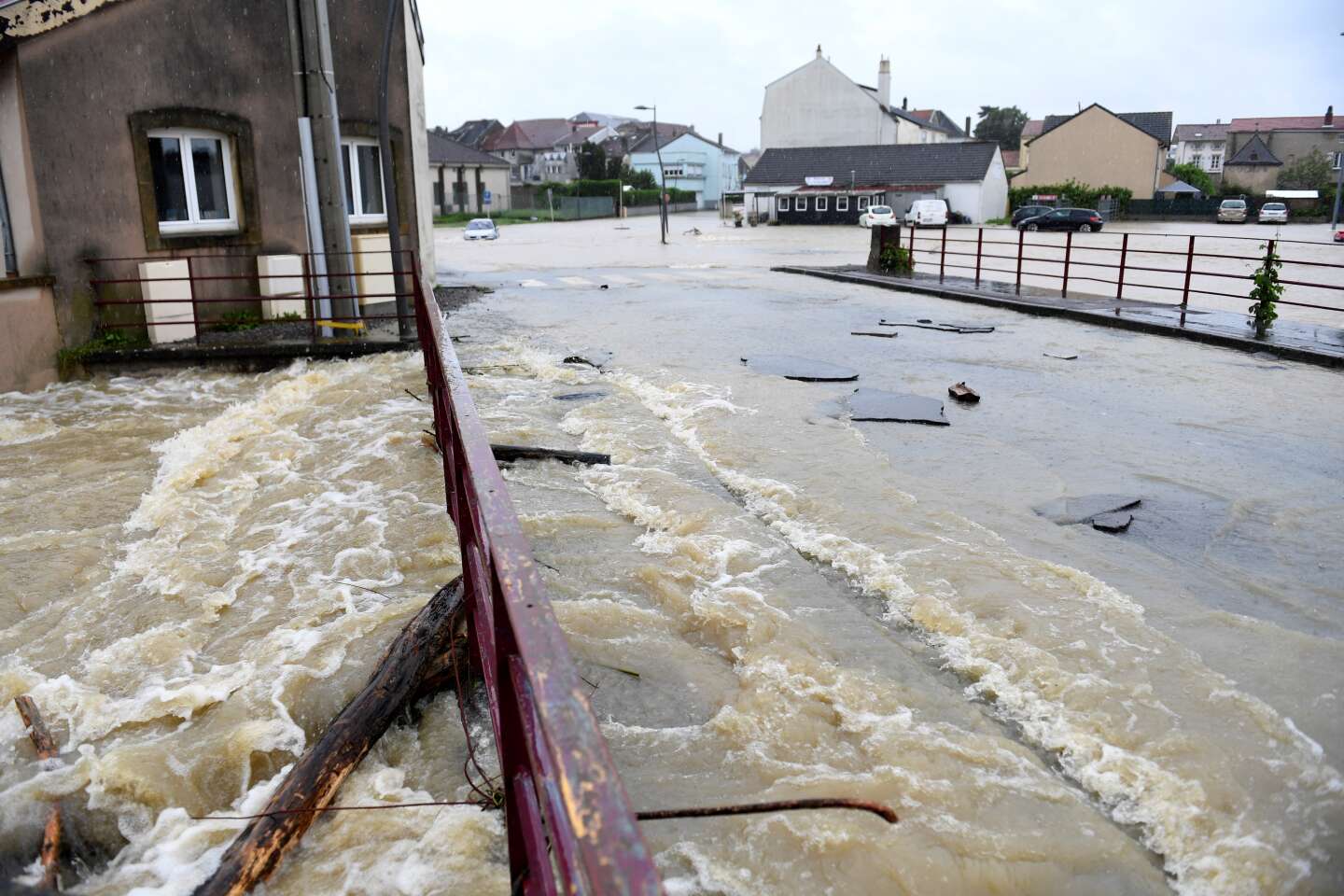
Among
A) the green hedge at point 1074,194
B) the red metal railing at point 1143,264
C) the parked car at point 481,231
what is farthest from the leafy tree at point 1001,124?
the parked car at point 481,231

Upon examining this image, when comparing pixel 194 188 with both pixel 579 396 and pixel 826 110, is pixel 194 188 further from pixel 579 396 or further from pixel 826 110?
pixel 826 110

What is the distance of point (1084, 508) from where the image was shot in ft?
21.6

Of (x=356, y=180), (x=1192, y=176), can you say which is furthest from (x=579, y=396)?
(x=1192, y=176)

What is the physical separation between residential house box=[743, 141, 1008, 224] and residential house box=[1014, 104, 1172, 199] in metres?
6.88

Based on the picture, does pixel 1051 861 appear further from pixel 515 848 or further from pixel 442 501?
pixel 442 501

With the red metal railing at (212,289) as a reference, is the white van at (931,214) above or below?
above

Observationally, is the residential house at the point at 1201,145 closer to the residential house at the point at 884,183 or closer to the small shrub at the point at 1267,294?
the residential house at the point at 884,183

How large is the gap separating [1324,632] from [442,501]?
510 centimetres

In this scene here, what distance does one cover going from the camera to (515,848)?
225cm

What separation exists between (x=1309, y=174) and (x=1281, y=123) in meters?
18.9

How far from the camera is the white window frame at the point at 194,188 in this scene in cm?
1271

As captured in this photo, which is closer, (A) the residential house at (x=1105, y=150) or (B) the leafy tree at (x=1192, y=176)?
(A) the residential house at (x=1105, y=150)

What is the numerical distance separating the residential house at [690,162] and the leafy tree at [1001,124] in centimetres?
4736

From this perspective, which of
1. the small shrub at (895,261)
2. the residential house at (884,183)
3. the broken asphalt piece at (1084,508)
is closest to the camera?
the broken asphalt piece at (1084,508)
